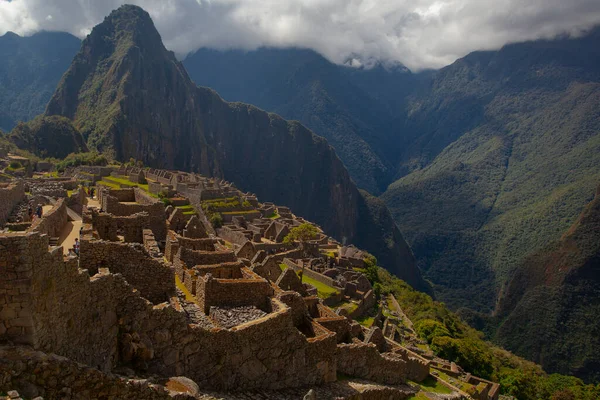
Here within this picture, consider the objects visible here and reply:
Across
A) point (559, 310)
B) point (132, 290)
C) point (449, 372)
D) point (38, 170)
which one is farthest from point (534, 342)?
point (132, 290)

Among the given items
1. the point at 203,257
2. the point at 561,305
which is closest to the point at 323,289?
the point at 203,257

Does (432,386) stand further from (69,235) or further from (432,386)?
(69,235)

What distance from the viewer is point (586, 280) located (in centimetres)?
10400

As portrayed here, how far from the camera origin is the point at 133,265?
12.3 m

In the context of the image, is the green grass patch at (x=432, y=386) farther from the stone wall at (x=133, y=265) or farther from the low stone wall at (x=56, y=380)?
the low stone wall at (x=56, y=380)

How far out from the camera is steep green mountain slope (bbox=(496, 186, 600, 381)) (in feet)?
281

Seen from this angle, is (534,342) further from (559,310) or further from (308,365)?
(308,365)

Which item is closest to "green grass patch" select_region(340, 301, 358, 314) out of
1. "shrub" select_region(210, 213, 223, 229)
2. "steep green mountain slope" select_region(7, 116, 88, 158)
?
"shrub" select_region(210, 213, 223, 229)

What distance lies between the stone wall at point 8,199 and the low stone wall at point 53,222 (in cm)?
214

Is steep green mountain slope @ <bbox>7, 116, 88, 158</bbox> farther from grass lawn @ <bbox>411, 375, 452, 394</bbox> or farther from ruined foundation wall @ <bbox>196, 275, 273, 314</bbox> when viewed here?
ruined foundation wall @ <bbox>196, 275, 273, 314</bbox>

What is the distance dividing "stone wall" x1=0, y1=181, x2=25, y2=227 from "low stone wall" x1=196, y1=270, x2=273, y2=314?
9610mm

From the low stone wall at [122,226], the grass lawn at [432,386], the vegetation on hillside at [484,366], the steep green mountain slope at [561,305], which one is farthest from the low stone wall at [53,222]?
the steep green mountain slope at [561,305]

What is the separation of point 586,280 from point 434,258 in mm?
87925

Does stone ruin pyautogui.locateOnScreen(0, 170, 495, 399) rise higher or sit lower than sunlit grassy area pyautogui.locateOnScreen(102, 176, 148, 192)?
lower
